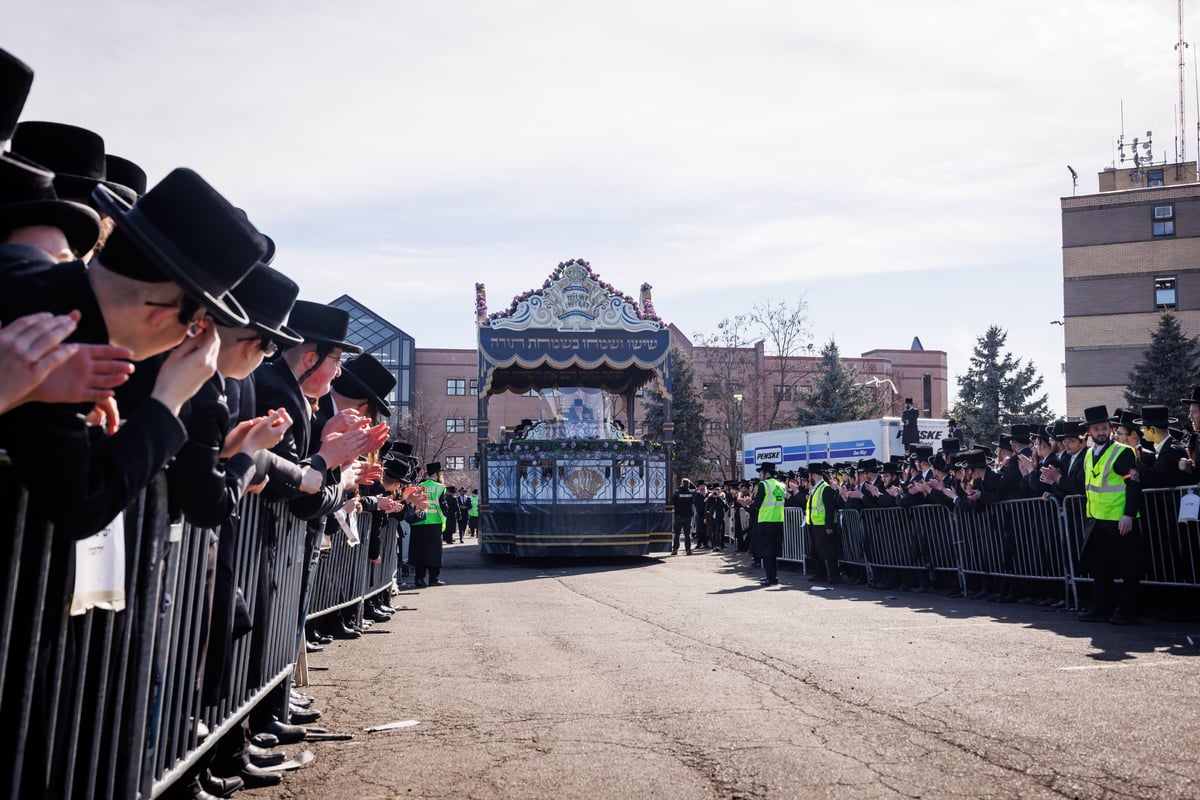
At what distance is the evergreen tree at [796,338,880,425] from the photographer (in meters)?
57.8

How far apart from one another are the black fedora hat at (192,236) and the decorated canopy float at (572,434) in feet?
67.9

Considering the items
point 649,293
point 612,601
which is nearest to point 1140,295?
point 649,293

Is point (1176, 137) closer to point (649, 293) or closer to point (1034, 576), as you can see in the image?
point (649, 293)

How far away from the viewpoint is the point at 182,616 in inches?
142

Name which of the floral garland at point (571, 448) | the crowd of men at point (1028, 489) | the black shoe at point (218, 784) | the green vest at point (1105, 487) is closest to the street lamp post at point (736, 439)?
the floral garland at point (571, 448)

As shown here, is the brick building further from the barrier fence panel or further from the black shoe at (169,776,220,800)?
the black shoe at (169,776,220,800)

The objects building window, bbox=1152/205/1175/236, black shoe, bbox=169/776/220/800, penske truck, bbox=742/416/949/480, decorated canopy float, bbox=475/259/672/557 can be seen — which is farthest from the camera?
building window, bbox=1152/205/1175/236

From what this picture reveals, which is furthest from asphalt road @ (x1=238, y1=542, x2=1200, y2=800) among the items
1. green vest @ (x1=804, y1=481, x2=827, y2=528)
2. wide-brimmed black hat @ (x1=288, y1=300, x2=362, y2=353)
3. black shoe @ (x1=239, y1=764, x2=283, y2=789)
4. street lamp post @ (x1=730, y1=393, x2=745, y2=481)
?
street lamp post @ (x1=730, y1=393, x2=745, y2=481)

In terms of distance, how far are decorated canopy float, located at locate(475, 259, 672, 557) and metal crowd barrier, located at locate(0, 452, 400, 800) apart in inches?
737

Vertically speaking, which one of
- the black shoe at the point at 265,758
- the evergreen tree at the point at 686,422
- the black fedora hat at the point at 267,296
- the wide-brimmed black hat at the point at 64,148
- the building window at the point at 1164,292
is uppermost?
the building window at the point at 1164,292

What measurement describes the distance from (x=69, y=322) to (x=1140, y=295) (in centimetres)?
6083

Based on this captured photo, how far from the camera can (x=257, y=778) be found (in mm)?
4676

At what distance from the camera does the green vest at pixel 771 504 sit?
1800 centimetres

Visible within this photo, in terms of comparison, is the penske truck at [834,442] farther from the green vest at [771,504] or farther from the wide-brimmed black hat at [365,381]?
the wide-brimmed black hat at [365,381]
